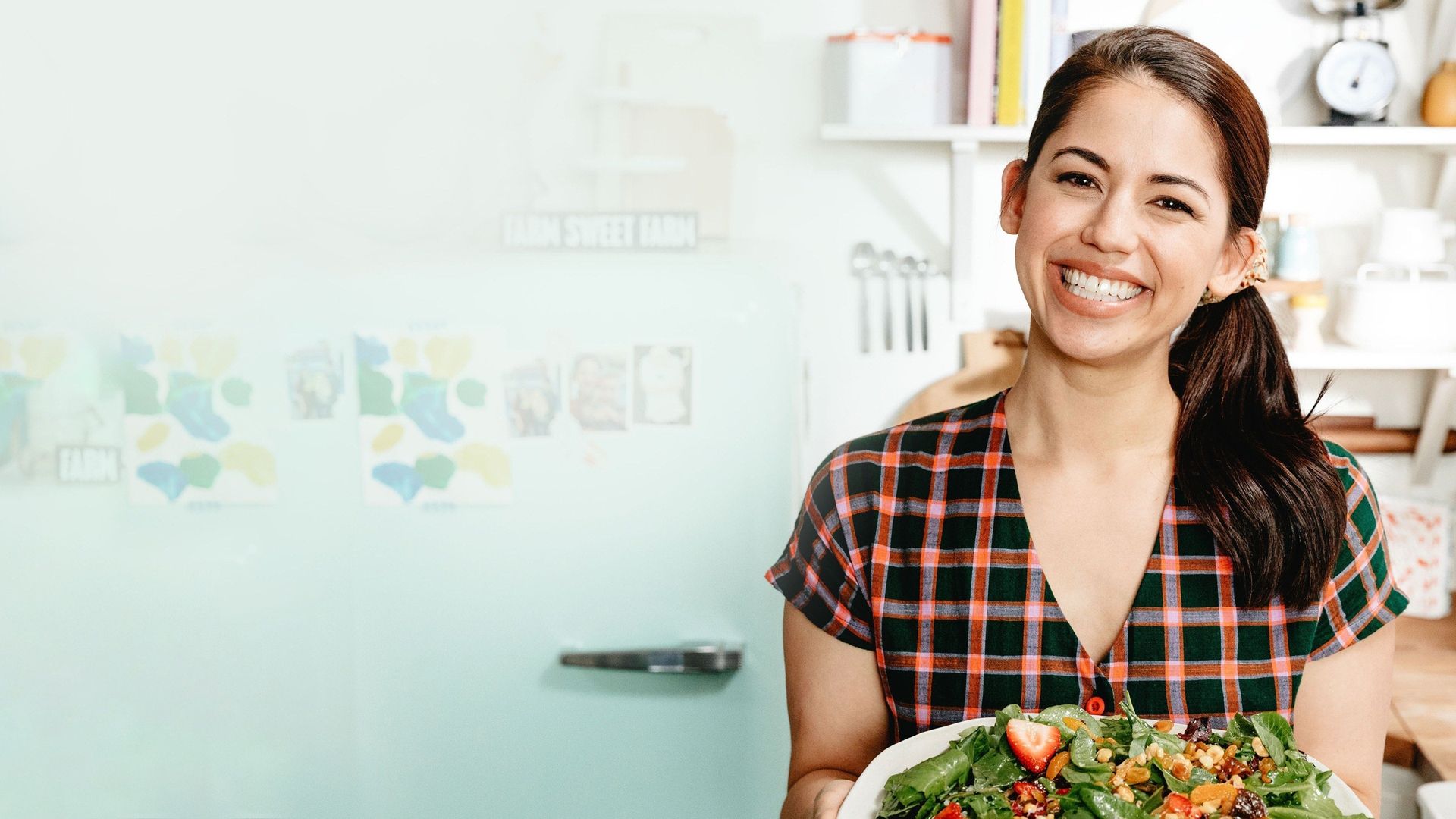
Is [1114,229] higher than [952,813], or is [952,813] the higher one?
[1114,229]

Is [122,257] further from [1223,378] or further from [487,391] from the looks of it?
[1223,378]

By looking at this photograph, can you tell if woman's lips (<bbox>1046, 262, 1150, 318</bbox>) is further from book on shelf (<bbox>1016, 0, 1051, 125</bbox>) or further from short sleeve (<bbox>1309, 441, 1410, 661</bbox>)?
book on shelf (<bbox>1016, 0, 1051, 125</bbox>)

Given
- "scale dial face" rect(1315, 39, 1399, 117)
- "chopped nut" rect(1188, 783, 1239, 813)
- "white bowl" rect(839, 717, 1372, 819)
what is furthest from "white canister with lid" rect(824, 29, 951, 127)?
"chopped nut" rect(1188, 783, 1239, 813)

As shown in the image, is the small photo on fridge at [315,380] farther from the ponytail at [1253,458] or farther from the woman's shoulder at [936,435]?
the ponytail at [1253,458]

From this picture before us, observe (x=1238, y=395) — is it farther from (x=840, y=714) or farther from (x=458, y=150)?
(x=458, y=150)

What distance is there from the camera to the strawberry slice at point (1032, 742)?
818 mm

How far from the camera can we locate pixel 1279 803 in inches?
31.4

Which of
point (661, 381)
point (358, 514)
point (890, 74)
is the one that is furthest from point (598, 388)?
point (890, 74)

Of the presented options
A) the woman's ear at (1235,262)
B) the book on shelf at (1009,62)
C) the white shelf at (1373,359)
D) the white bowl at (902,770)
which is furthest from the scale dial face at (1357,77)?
the white bowl at (902,770)

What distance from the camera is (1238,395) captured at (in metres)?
1.07

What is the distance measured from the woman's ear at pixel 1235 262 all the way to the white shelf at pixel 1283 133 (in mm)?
973

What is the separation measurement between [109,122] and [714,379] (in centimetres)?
95

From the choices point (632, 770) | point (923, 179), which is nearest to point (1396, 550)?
point (923, 179)

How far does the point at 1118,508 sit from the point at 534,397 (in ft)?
2.61
